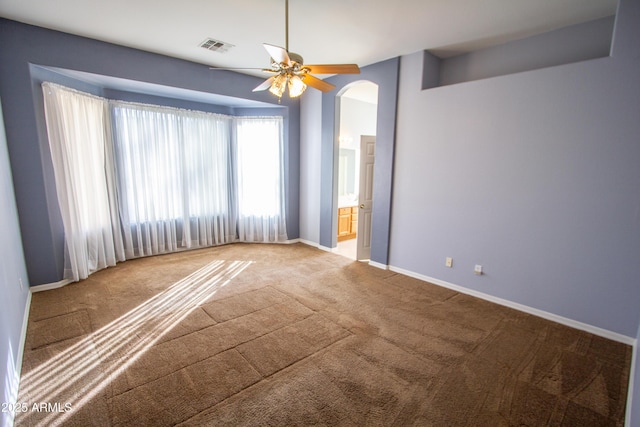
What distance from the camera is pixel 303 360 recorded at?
7.62ft

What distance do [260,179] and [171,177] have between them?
5.16 ft

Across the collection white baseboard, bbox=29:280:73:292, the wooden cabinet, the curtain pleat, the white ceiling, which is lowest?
white baseboard, bbox=29:280:73:292

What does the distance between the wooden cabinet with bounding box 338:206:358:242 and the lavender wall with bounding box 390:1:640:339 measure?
2.20 m

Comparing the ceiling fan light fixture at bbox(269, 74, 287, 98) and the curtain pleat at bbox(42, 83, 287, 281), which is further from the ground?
the ceiling fan light fixture at bbox(269, 74, 287, 98)

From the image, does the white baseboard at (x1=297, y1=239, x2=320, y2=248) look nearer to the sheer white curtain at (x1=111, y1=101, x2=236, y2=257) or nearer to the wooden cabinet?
the wooden cabinet

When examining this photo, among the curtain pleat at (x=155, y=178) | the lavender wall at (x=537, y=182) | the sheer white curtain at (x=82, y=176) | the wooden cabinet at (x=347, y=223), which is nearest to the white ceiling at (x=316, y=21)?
the lavender wall at (x=537, y=182)

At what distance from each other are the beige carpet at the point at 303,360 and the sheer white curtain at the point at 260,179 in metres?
2.17

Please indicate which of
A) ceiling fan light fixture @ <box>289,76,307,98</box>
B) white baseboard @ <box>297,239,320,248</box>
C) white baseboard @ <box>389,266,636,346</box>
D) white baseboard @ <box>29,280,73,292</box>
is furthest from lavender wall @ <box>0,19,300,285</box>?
white baseboard @ <box>389,266,636,346</box>

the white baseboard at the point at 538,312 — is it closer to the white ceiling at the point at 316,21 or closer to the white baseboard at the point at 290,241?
the white baseboard at the point at 290,241

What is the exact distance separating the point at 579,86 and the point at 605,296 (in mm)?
2020

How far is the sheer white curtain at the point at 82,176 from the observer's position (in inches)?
137

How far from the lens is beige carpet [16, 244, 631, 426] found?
6.05 ft

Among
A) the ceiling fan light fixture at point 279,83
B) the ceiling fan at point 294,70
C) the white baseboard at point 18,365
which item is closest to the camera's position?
the white baseboard at point 18,365

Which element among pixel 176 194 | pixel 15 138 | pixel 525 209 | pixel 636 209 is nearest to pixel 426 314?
pixel 525 209
